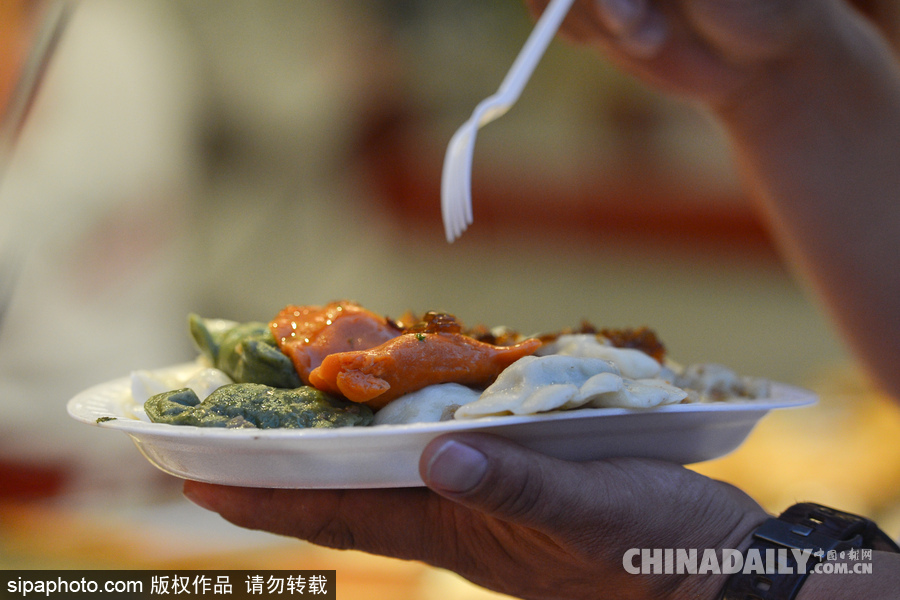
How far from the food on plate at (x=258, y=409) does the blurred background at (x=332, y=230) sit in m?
1.16

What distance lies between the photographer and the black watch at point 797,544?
127 cm

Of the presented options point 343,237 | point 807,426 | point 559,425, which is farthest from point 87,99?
point 807,426

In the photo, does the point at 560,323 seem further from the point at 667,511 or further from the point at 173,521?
the point at 667,511

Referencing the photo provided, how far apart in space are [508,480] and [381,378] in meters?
0.32

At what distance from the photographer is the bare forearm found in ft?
7.29

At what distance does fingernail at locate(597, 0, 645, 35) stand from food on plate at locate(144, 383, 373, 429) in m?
1.60

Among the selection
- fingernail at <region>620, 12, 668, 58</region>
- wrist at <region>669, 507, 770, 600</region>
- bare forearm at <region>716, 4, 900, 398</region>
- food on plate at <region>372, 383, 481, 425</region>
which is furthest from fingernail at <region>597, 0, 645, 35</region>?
wrist at <region>669, 507, 770, 600</region>

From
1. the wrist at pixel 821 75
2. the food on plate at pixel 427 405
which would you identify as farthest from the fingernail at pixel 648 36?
the food on plate at pixel 427 405

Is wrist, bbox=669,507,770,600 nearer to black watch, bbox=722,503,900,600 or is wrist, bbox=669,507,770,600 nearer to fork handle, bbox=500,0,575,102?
black watch, bbox=722,503,900,600

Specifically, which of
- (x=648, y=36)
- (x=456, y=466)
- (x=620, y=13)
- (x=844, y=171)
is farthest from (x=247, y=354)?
(x=844, y=171)

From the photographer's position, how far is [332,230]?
5.77 m

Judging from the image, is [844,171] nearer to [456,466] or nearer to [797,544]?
[797,544]

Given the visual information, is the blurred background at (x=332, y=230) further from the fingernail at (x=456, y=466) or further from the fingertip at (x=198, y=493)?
the fingernail at (x=456, y=466)

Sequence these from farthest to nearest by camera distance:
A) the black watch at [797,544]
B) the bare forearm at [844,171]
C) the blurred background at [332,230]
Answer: the blurred background at [332,230], the bare forearm at [844,171], the black watch at [797,544]
